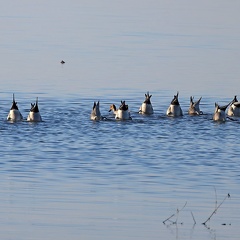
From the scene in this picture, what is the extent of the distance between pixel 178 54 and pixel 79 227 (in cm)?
2644

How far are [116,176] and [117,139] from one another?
4.33 metres

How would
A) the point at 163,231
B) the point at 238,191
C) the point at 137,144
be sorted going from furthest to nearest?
1. the point at 137,144
2. the point at 238,191
3. the point at 163,231

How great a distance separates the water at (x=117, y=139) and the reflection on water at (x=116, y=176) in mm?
19

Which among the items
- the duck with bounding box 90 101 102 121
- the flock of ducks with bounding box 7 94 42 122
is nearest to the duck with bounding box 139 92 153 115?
the duck with bounding box 90 101 102 121

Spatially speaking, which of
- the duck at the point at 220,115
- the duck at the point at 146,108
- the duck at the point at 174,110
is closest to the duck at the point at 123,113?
the duck at the point at 146,108

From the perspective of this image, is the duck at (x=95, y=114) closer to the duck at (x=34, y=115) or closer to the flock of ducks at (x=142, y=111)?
the flock of ducks at (x=142, y=111)

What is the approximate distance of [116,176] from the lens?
734 inches

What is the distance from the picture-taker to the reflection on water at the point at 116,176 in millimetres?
14867

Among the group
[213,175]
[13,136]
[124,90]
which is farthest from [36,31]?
[213,175]

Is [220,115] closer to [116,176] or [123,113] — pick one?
[123,113]

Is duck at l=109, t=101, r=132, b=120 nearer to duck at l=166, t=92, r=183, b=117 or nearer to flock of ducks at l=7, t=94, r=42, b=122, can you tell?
duck at l=166, t=92, r=183, b=117

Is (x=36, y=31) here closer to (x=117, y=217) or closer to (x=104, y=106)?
(x=104, y=106)

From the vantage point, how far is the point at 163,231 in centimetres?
1466

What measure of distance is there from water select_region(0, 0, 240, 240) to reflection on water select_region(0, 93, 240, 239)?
2cm
